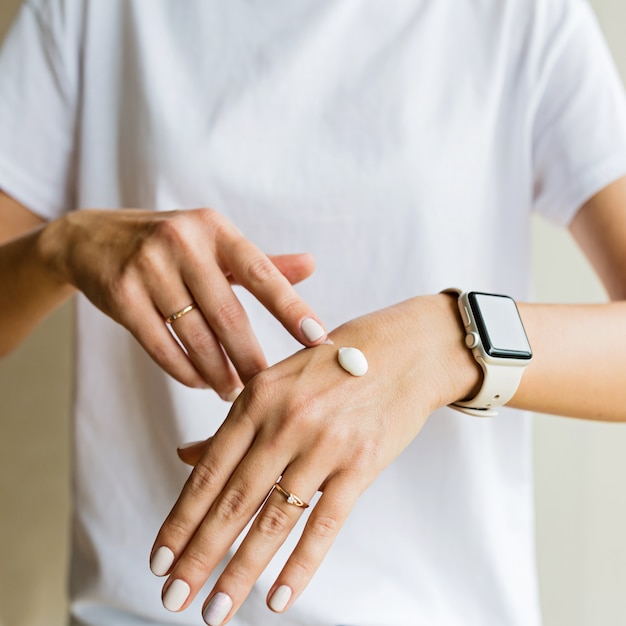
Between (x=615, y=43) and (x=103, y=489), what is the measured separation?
1.03m

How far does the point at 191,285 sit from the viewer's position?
691 mm

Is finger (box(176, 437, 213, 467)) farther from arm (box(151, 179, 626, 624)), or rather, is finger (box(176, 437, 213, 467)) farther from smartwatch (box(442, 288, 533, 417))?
smartwatch (box(442, 288, 533, 417))

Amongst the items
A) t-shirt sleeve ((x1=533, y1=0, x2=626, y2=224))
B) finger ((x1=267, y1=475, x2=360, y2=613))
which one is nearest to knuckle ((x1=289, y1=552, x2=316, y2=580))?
finger ((x1=267, y1=475, x2=360, y2=613))

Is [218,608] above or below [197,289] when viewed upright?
below

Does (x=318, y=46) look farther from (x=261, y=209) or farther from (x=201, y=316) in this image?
(x=201, y=316)

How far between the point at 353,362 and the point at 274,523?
143 millimetres

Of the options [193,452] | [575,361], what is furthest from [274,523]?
[575,361]

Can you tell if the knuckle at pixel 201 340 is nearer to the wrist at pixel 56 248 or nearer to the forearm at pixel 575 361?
the wrist at pixel 56 248

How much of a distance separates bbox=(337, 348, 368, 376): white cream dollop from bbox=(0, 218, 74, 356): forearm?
0.37 meters

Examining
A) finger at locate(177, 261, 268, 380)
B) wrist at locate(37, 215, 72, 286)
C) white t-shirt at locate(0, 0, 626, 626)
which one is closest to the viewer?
finger at locate(177, 261, 268, 380)

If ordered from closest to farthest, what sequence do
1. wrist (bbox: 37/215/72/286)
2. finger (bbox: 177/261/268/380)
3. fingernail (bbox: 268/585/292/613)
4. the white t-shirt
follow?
1. fingernail (bbox: 268/585/292/613)
2. finger (bbox: 177/261/268/380)
3. wrist (bbox: 37/215/72/286)
4. the white t-shirt

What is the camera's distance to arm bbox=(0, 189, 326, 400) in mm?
680

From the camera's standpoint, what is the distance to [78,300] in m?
1.02

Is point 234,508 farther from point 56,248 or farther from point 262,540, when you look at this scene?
point 56,248
